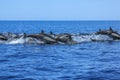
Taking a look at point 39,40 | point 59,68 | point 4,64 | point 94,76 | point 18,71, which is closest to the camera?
point 94,76

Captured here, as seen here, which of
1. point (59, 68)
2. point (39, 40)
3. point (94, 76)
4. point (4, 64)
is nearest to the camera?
point (94, 76)

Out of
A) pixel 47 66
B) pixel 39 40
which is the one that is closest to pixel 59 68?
pixel 47 66

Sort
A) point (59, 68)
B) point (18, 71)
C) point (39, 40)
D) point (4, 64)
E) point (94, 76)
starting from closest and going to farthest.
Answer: point (94, 76) → point (18, 71) → point (59, 68) → point (4, 64) → point (39, 40)

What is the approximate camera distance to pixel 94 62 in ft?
102

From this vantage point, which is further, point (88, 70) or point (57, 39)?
point (57, 39)

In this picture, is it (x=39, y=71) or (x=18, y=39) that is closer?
(x=39, y=71)

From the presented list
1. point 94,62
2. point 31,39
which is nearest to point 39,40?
point 31,39

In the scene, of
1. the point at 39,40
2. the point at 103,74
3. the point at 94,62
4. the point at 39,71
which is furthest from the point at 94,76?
the point at 39,40

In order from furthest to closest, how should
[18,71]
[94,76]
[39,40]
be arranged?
[39,40] < [18,71] < [94,76]

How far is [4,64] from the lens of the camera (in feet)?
97.1

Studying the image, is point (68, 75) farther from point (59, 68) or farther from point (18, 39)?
point (18, 39)

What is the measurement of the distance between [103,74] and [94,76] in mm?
984

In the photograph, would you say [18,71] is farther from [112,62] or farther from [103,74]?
[112,62]

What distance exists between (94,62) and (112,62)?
5.14 feet
